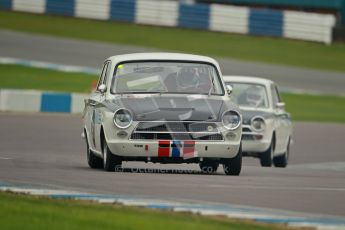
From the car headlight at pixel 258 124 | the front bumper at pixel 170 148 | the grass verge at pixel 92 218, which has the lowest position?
the car headlight at pixel 258 124

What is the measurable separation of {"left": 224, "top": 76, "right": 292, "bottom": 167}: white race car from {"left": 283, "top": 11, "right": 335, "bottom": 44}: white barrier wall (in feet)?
59.0

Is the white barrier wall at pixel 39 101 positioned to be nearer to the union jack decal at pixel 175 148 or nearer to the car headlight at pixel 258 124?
the car headlight at pixel 258 124

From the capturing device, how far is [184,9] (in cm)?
3816

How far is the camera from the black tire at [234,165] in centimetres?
1292

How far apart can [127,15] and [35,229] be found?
30954 mm

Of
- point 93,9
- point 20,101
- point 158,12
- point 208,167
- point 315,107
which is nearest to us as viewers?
point 208,167

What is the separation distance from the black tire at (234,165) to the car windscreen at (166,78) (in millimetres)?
827

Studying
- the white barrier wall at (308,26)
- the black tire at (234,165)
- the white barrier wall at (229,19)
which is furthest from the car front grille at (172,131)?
the white barrier wall at (229,19)

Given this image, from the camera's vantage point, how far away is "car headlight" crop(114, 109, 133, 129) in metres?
12.6

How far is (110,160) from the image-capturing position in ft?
42.0

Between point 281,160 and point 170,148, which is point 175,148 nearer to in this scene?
point 170,148

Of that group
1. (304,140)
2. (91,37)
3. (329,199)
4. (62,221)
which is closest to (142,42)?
(91,37)

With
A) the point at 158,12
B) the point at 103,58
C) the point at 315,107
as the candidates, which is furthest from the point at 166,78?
the point at 158,12

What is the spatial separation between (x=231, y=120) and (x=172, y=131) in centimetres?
62
